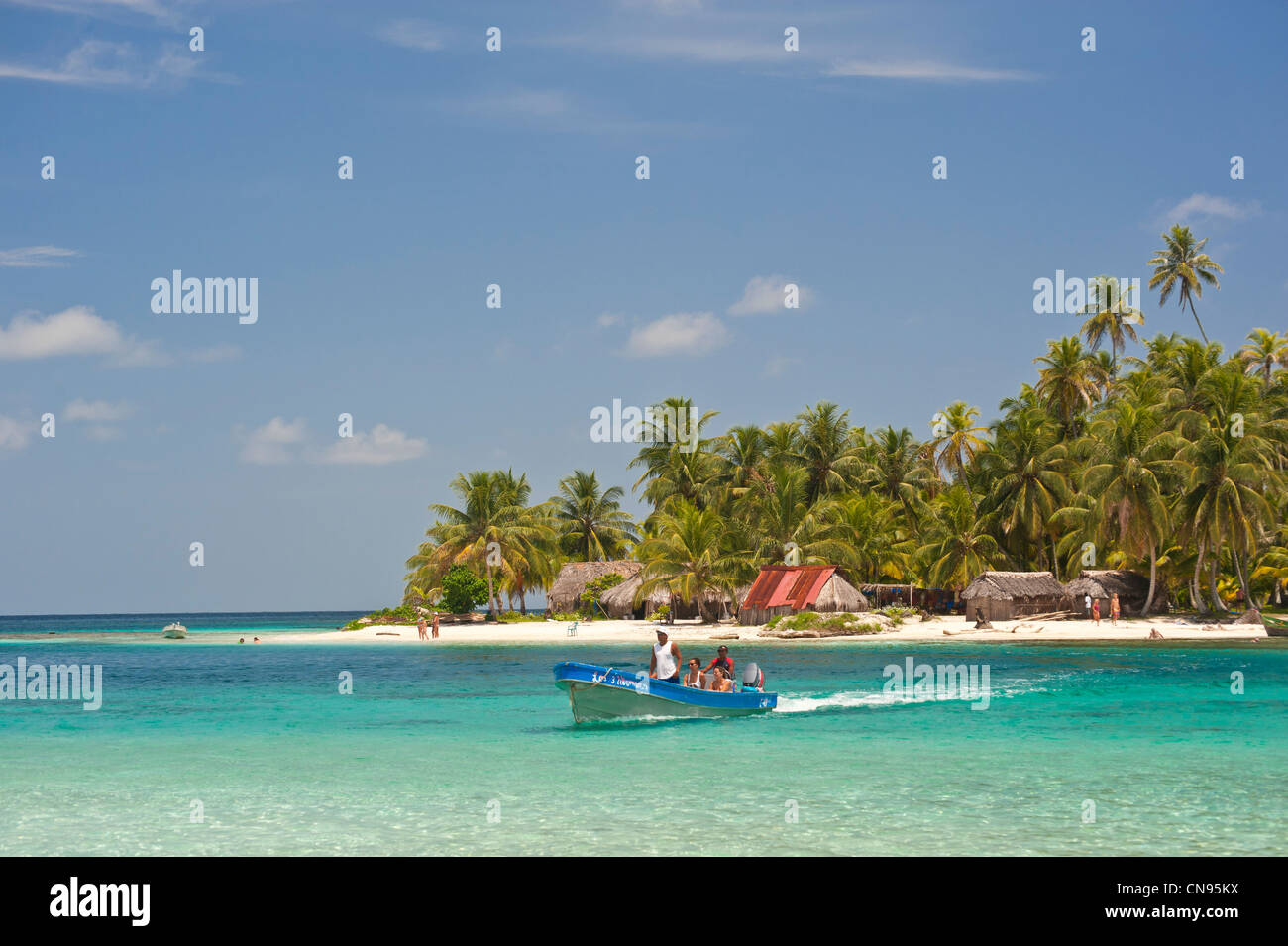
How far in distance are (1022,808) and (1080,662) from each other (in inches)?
969

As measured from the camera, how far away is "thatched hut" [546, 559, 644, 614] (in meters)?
63.3

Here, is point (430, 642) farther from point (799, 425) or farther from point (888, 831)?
point (888, 831)

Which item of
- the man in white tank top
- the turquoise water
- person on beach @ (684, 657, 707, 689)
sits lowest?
the turquoise water

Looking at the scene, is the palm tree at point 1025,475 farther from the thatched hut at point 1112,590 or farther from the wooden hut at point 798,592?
the wooden hut at point 798,592

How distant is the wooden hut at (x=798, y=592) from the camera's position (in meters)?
48.9

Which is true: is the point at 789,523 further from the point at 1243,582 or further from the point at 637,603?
the point at 1243,582

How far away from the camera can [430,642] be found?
5319 cm

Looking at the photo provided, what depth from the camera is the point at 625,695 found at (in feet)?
65.5

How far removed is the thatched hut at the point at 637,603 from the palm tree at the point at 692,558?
3.06m

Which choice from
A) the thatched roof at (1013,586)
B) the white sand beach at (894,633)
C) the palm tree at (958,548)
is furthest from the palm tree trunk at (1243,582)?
the palm tree at (958,548)

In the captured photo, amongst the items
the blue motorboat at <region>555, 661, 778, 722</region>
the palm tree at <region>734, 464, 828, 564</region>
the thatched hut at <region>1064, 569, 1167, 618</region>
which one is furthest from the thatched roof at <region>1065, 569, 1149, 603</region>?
the blue motorboat at <region>555, 661, 778, 722</region>

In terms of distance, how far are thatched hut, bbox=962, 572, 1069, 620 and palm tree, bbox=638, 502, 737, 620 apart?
37.3ft

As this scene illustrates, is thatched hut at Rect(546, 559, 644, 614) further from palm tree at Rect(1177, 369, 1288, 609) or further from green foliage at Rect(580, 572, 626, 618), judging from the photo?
palm tree at Rect(1177, 369, 1288, 609)
